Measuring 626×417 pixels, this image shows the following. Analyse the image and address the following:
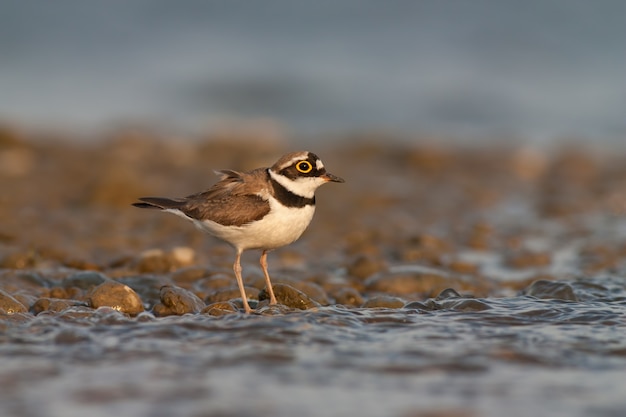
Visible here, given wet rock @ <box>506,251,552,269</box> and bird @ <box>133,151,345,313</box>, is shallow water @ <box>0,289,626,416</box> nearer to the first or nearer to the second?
bird @ <box>133,151,345,313</box>

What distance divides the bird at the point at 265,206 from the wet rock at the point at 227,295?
287 millimetres

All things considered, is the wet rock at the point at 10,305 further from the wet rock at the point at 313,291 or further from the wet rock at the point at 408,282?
the wet rock at the point at 408,282

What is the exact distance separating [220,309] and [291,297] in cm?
71

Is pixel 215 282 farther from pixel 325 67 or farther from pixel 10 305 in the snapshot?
pixel 325 67

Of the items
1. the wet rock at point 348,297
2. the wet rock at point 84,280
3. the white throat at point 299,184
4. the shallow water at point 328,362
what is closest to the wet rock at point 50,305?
the shallow water at point 328,362

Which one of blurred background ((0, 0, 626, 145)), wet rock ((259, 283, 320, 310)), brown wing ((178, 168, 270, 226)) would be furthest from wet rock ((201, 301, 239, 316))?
blurred background ((0, 0, 626, 145))

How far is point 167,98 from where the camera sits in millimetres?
21469

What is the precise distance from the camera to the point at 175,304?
7031 millimetres

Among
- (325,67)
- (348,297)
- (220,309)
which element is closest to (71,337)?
(220,309)

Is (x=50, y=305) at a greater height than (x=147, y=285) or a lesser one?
lesser

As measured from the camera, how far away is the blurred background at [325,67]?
20047mm

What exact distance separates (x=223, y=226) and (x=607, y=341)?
321cm

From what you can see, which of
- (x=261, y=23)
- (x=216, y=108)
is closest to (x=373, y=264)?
(x=216, y=108)

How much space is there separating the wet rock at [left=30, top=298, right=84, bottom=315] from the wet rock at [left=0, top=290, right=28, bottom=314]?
11 cm
